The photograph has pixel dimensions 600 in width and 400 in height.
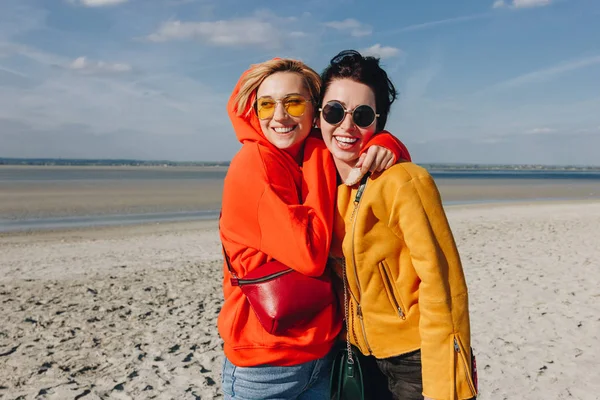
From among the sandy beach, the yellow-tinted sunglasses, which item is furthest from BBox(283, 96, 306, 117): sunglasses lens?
the sandy beach

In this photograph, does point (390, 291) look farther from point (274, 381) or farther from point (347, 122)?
point (347, 122)

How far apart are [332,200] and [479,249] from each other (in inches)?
423

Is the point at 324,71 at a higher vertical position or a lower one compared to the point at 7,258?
higher

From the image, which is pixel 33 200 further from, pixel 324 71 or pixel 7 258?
pixel 324 71

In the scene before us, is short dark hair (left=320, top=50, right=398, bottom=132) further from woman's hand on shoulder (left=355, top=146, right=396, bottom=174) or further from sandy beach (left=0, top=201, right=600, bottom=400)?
sandy beach (left=0, top=201, right=600, bottom=400)

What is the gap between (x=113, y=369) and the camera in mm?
5609

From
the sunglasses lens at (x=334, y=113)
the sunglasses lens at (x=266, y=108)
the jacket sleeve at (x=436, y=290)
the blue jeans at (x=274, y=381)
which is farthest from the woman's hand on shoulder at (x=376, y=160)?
the blue jeans at (x=274, y=381)

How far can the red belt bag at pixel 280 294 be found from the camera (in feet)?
6.63

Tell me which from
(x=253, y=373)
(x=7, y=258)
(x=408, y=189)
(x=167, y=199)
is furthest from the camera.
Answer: (x=167, y=199)

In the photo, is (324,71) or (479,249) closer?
(324,71)

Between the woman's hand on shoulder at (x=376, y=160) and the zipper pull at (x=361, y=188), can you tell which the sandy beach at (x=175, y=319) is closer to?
the zipper pull at (x=361, y=188)

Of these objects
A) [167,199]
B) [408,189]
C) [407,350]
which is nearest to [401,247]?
[408,189]

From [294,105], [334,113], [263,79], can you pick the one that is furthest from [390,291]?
[263,79]

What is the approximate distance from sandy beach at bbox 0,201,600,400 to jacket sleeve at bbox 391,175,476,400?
3.32 metres
